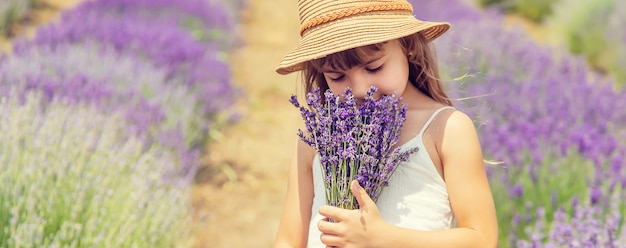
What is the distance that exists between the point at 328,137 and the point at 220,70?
3.59m

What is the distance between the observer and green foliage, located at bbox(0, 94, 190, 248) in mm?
2433

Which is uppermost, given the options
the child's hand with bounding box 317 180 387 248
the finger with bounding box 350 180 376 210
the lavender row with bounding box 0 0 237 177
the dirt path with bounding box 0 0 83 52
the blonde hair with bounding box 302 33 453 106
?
the blonde hair with bounding box 302 33 453 106

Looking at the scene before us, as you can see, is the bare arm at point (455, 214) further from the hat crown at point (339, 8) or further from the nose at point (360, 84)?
the hat crown at point (339, 8)

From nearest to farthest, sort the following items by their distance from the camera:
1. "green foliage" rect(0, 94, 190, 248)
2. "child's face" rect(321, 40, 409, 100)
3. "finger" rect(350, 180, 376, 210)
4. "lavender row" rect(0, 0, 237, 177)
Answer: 1. "finger" rect(350, 180, 376, 210)
2. "child's face" rect(321, 40, 409, 100)
3. "green foliage" rect(0, 94, 190, 248)
4. "lavender row" rect(0, 0, 237, 177)

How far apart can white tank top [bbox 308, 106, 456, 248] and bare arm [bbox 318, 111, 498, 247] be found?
39mm

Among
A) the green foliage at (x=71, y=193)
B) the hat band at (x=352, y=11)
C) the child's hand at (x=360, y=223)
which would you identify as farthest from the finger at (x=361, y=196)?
the green foliage at (x=71, y=193)

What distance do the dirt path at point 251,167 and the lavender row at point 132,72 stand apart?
317 millimetres

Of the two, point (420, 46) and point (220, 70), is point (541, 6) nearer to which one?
point (220, 70)

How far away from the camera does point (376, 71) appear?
72.4 inches

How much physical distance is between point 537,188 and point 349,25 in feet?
5.21

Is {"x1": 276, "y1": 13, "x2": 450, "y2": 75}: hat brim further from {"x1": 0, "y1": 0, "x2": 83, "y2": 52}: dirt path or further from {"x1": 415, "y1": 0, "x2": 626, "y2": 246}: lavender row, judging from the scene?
{"x1": 0, "y1": 0, "x2": 83, "y2": 52}: dirt path

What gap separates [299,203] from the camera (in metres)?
2.05

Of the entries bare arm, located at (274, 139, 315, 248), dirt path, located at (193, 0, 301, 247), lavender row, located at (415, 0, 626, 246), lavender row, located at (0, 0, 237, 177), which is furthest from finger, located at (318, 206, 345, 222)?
lavender row, located at (0, 0, 237, 177)

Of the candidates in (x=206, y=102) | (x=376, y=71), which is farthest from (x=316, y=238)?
(x=206, y=102)
